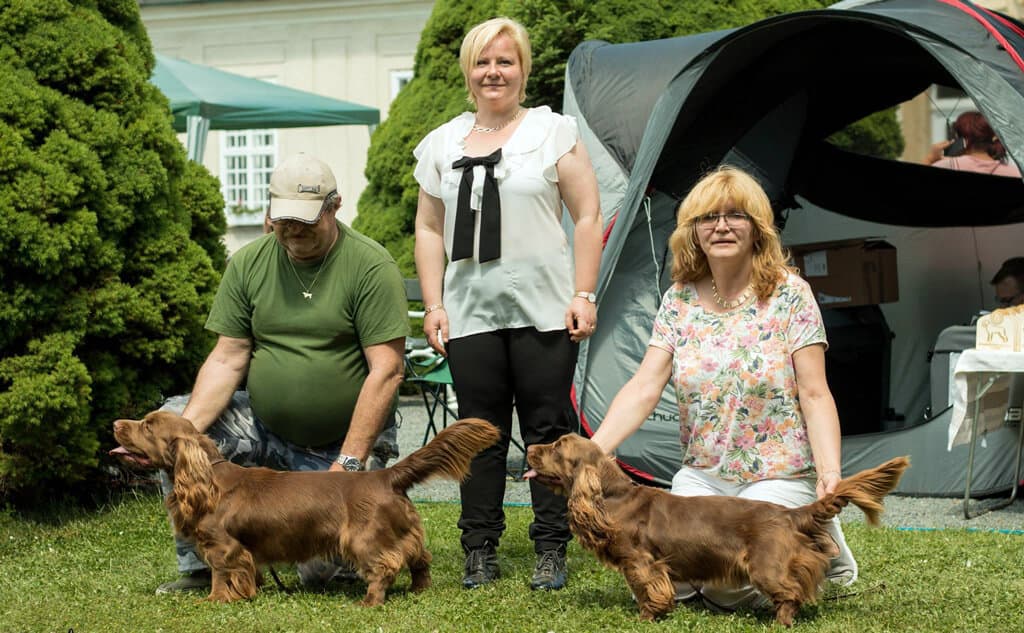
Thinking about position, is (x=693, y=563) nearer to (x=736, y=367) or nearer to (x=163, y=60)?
(x=736, y=367)

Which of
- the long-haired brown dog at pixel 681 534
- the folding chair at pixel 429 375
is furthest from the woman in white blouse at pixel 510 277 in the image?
the folding chair at pixel 429 375

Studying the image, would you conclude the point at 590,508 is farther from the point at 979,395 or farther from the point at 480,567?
the point at 979,395

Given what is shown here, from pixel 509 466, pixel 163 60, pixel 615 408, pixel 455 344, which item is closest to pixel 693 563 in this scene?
pixel 615 408

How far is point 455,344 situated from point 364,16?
590 inches

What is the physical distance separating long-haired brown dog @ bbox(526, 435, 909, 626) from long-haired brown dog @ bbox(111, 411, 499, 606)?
0.40 metres

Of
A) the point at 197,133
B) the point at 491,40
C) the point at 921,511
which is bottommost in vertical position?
the point at 921,511

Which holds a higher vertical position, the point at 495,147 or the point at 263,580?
the point at 495,147

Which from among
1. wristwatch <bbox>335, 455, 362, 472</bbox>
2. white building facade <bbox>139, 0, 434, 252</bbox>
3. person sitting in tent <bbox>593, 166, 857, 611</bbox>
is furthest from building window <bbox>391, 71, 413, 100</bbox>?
person sitting in tent <bbox>593, 166, 857, 611</bbox>

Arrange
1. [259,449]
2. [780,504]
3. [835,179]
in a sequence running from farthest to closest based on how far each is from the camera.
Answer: [835,179]
[259,449]
[780,504]

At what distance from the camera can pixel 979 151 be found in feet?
26.5

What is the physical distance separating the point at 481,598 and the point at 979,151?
553 cm

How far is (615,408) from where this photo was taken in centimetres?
377

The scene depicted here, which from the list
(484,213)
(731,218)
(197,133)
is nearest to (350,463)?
(484,213)

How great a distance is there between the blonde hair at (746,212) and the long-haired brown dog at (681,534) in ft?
2.13
